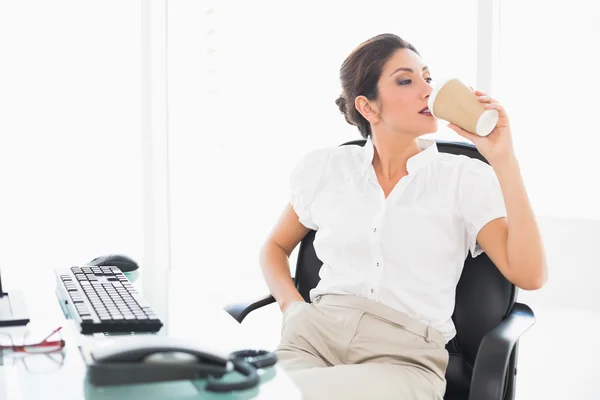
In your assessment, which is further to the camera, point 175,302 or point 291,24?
point 291,24

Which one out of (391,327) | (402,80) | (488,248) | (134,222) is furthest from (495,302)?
(134,222)

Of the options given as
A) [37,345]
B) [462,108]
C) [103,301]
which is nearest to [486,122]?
[462,108]

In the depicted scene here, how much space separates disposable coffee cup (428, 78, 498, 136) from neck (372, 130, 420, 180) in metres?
0.24

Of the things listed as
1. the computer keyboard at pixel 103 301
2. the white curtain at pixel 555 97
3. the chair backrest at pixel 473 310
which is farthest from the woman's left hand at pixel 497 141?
the white curtain at pixel 555 97

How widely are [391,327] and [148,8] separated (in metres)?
2.96

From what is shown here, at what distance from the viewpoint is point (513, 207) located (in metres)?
1.47

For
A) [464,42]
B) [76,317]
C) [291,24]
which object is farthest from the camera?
[291,24]

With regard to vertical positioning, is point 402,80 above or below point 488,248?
above

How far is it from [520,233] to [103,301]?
0.82 m

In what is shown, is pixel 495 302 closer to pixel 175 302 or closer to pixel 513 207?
pixel 513 207

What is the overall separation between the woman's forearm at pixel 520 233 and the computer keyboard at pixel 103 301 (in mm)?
740

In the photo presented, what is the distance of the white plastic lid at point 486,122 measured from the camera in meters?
1.45

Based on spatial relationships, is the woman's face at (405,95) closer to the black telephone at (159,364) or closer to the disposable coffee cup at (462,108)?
the disposable coffee cup at (462,108)

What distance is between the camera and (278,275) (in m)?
1.76
